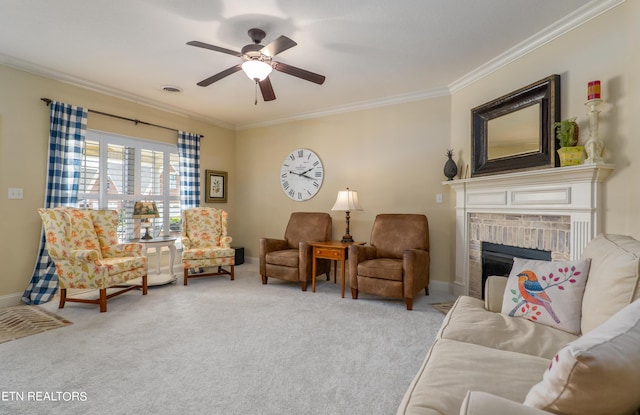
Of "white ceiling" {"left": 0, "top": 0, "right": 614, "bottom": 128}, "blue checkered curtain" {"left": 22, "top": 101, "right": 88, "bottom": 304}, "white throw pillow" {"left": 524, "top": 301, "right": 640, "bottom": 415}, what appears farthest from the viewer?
"blue checkered curtain" {"left": 22, "top": 101, "right": 88, "bottom": 304}

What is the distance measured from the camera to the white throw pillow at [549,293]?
1550 millimetres

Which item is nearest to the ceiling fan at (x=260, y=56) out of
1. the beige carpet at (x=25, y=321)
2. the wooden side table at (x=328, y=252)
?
the wooden side table at (x=328, y=252)

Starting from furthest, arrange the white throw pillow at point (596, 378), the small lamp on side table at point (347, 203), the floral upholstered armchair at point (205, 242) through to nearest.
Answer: the floral upholstered armchair at point (205, 242), the small lamp on side table at point (347, 203), the white throw pillow at point (596, 378)

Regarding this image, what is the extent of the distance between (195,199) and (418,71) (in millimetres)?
3767

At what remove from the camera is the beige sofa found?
0.66 meters

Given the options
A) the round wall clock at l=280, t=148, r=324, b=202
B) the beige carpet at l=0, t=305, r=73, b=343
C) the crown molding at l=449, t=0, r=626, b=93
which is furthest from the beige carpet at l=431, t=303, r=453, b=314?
the beige carpet at l=0, t=305, r=73, b=343

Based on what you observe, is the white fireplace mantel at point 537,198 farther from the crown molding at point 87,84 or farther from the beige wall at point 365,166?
the crown molding at point 87,84

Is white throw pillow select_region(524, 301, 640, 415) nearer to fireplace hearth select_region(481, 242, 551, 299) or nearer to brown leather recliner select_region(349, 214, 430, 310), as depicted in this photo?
fireplace hearth select_region(481, 242, 551, 299)

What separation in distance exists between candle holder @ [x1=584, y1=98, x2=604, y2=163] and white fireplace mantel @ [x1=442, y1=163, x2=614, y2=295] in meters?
0.07

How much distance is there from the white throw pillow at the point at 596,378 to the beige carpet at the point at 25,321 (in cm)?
348

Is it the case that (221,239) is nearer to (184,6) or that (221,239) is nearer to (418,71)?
(184,6)

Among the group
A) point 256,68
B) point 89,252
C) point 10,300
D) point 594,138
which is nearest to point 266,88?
point 256,68

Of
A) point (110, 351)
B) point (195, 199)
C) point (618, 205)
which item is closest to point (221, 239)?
point (195, 199)

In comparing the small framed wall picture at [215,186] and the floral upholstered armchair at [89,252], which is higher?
the small framed wall picture at [215,186]
